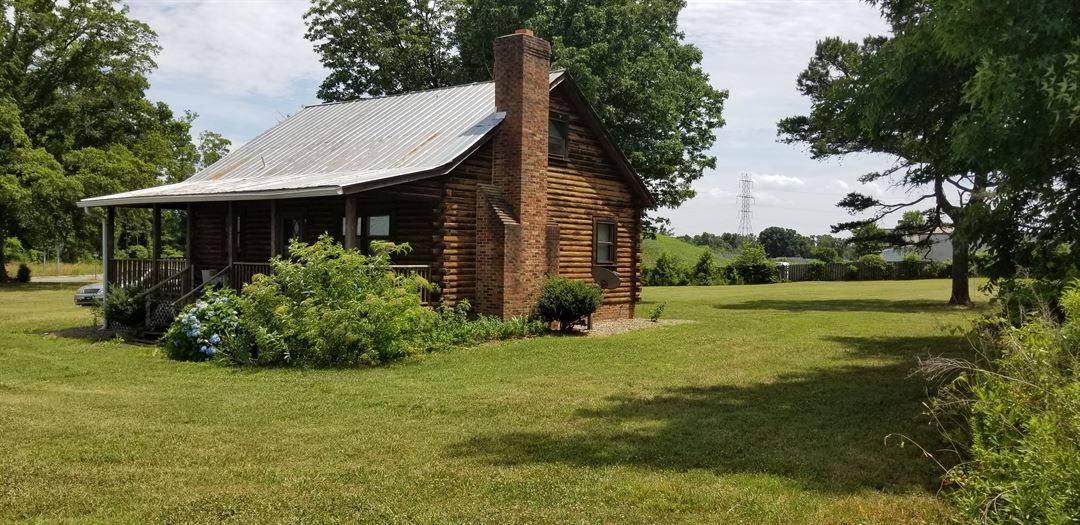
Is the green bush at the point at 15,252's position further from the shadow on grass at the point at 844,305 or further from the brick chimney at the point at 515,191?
the brick chimney at the point at 515,191

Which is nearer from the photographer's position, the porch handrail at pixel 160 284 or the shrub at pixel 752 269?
the porch handrail at pixel 160 284

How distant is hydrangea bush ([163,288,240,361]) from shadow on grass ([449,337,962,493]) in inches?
300

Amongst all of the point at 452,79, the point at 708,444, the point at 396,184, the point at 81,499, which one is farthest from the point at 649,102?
the point at 81,499

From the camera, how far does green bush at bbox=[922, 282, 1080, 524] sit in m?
4.32

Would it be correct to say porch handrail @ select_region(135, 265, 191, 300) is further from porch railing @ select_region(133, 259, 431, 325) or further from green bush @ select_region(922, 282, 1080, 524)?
green bush @ select_region(922, 282, 1080, 524)

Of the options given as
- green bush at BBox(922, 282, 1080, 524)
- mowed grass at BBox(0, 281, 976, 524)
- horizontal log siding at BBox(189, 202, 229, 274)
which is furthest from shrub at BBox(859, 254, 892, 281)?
green bush at BBox(922, 282, 1080, 524)

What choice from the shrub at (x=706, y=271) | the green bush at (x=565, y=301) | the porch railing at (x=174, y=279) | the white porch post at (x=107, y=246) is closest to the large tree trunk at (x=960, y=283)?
the green bush at (x=565, y=301)

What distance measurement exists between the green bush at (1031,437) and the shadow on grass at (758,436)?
103 cm

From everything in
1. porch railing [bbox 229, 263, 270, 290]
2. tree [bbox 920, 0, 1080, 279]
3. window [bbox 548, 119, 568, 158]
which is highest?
window [bbox 548, 119, 568, 158]

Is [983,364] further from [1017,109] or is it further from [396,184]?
[396,184]

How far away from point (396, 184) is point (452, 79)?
19.3 metres

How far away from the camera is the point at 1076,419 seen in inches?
174

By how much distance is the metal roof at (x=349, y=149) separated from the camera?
17.2m

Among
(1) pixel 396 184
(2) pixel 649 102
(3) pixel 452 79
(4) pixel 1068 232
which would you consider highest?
(3) pixel 452 79
